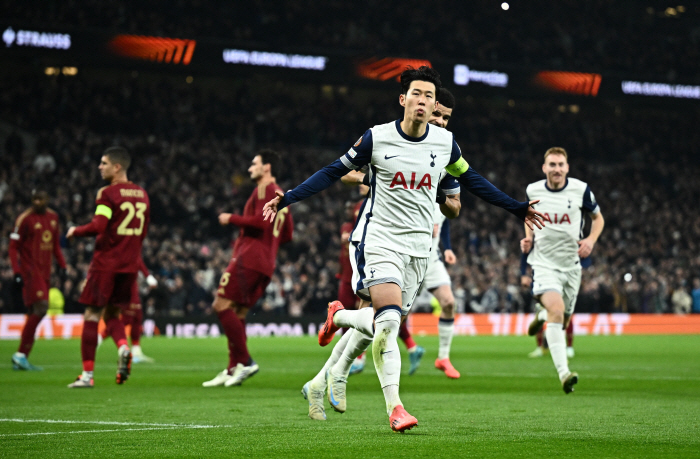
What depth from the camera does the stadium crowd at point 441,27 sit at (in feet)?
97.5

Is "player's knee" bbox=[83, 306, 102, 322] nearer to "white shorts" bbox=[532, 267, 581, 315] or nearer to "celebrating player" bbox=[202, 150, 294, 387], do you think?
"celebrating player" bbox=[202, 150, 294, 387]

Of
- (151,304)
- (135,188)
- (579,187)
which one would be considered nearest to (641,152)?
(151,304)

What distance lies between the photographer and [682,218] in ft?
119

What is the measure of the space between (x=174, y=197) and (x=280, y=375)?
57.5 feet

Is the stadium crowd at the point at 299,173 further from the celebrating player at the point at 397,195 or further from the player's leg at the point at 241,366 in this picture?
the celebrating player at the point at 397,195

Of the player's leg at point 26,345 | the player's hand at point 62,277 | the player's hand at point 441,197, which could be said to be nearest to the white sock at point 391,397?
the player's hand at point 441,197

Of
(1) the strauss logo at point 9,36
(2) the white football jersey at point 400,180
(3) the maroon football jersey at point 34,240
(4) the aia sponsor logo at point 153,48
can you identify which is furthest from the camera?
(4) the aia sponsor logo at point 153,48

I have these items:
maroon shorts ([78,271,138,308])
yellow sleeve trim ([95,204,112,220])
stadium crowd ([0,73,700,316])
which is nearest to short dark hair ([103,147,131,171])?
yellow sleeve trim ([95,204,112,220])

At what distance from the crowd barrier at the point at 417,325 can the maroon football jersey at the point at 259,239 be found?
1330cm

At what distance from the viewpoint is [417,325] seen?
26.7m

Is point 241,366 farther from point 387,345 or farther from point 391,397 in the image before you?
point 391,397

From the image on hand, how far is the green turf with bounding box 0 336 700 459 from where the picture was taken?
5.12 m

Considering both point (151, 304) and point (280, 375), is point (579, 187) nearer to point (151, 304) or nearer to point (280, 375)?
point (280, 375)

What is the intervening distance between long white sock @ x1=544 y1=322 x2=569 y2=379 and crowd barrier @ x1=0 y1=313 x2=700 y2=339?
1548cm
